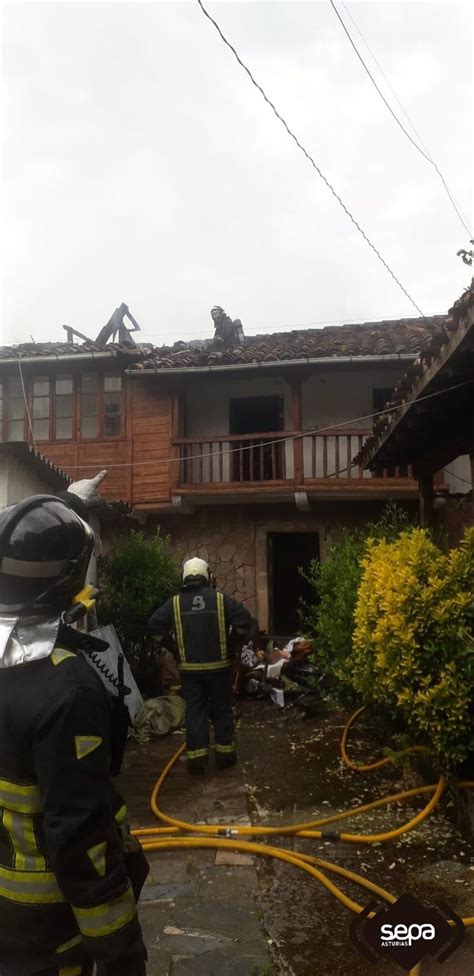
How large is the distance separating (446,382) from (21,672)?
3.86 meters

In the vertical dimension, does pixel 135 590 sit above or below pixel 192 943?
A: above

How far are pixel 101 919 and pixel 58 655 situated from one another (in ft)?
2.07

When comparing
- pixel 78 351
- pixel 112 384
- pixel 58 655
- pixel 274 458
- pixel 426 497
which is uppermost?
pixel 78 351

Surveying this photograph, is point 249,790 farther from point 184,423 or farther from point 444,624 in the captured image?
point 184,423

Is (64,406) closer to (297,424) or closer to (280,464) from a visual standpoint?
(280,464)

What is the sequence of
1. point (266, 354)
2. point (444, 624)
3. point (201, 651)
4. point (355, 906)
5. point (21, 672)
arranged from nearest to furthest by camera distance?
1. point (21, 672)
2. point (355, 906)
3. point (444, 624)
4. point (201, 651)
5. point (266, 354)

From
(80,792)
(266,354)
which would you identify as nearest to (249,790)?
(80,792)

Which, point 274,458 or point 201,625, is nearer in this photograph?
point 201,625

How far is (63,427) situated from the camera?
42.1 ft

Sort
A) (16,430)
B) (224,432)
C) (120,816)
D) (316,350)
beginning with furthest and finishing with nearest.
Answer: (224,432), (16,430), (316,350), (120,816)

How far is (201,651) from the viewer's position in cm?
593

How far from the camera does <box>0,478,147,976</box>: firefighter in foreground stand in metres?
1.60

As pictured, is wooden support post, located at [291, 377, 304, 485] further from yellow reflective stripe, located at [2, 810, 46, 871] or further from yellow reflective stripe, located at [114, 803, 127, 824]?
yellow reflective stripe, located at [2, 810, 46, 871]

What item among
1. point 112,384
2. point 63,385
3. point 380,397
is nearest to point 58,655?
point 380,397
